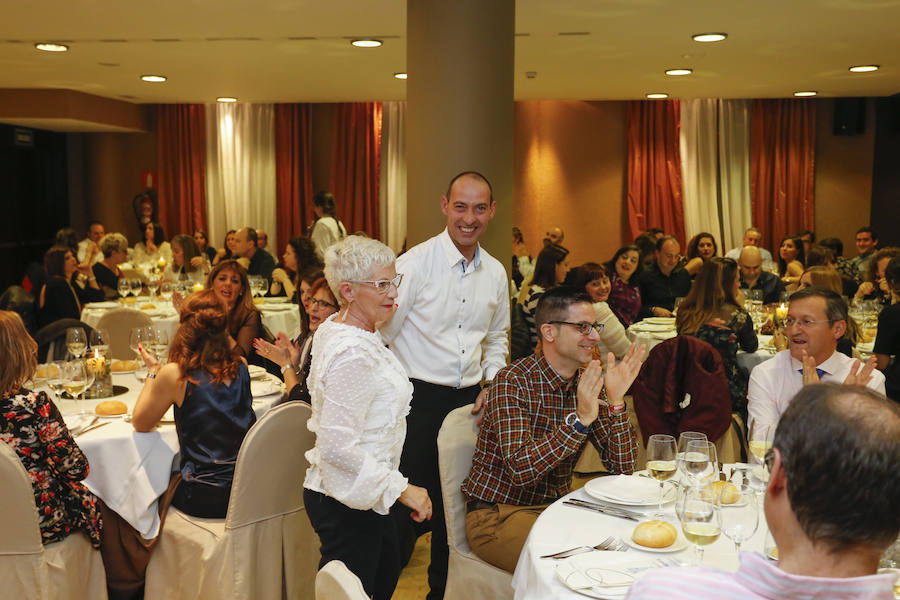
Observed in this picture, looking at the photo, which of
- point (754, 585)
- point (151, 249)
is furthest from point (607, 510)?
point (151, 249)

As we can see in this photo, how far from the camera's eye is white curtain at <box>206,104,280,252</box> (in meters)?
12.4

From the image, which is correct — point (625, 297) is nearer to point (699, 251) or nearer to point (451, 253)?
point (699, 251)

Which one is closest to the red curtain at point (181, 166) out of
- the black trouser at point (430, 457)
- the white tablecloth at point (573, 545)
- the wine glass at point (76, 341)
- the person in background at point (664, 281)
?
the person in background at point (664, 281)

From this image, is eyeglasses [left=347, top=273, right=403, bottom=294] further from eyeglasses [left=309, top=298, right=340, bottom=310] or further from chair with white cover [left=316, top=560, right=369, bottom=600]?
eyeglasses [left=309, top=298, right=340, bottom=310]

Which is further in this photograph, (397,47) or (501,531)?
(397,47)

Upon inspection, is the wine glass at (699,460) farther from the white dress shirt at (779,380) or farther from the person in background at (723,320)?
the person in background at (723,320)

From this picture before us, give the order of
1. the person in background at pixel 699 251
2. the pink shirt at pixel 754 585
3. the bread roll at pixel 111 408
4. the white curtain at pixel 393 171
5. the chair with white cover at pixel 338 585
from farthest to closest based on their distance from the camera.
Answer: the white curtain at pixel 393 171 → the person in background at pixel 699 251 → the bread roll at pixel 111 408 → the chair with white cover at pixel 338 585 → the pink shirt at pixel 754 585

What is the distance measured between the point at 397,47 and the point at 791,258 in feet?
17.0

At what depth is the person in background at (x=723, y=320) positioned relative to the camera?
4914 mm

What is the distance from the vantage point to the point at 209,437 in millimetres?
3281

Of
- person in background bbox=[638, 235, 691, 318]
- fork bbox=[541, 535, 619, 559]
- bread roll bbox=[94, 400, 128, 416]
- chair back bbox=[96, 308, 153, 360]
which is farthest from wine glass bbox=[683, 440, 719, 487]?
person in background bbox=[638, 235, 691, 318]

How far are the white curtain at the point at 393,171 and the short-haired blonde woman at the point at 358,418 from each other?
9751mm

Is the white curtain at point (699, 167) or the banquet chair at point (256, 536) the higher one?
the white curtain at point (699, 167)

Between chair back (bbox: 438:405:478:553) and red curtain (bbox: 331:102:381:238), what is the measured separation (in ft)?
31.2
